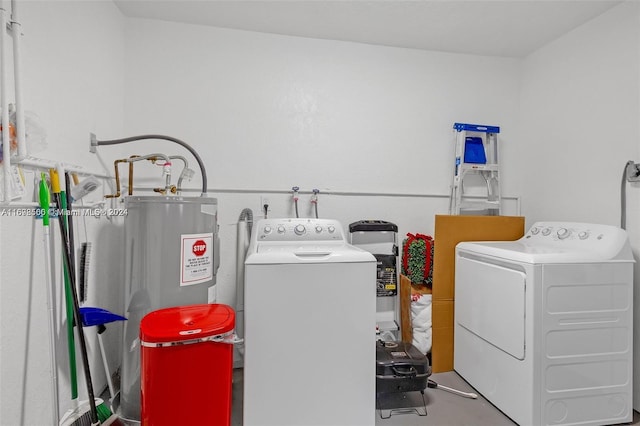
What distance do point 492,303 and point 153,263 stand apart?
77.3 inches

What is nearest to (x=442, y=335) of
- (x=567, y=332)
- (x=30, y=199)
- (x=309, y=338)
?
(x=567, y=332)

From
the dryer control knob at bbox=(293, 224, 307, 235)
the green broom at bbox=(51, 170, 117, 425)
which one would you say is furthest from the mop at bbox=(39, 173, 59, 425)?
the dryer control knob at bbox=(293, 224, 307, 235)

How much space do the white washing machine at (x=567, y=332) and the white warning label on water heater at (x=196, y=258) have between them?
1697 mm

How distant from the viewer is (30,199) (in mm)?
1278

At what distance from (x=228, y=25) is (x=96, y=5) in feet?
2.68

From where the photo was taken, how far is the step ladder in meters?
2.57

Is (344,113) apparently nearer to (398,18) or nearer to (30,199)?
(398,18)

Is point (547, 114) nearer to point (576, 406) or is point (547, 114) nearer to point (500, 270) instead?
point (500, 270)

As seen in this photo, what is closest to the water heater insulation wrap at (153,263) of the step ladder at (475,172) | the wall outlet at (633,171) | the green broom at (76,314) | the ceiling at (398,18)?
the green broom at (76,314)

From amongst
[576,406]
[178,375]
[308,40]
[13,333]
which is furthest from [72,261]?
[576,406]

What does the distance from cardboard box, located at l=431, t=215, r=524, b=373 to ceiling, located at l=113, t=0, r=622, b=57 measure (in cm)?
142

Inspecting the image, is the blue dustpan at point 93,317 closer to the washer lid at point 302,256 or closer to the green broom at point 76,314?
the green broom at point 76,314

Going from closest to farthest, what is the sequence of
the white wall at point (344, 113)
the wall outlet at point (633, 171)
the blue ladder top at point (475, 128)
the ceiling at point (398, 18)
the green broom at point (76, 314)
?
the green broom at point (76, 314) < the wall outlet at point (633, 171) < the white wall at point (344, 113) < the ceiling at point (398, 18) < the blue ladder top at point (475, 128)

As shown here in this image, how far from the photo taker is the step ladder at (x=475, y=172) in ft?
8.42
